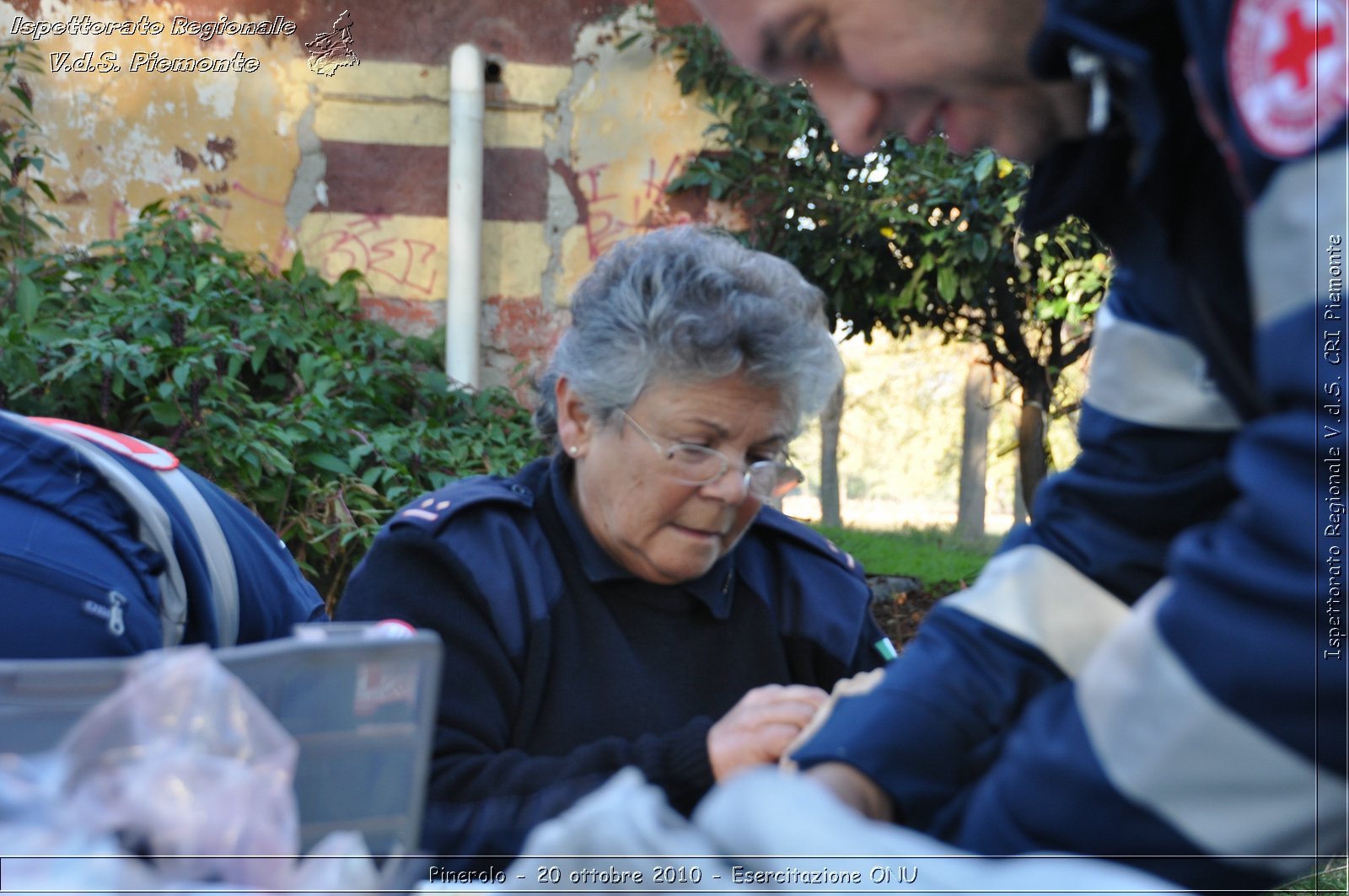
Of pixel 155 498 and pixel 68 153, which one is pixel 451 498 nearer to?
pixel 155 498

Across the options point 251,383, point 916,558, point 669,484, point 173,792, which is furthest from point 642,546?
point 916,558

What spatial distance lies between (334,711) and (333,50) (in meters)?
4.82

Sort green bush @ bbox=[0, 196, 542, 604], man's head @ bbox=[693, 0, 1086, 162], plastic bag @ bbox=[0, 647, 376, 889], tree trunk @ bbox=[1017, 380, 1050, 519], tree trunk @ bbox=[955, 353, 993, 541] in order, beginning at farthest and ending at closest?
tree trunk @ bbox=[955, 353, 993, 541]
tree trunk @ bbox=[1017, 380, 1050, 519]
green bush @ bbox=[0, 196, 542, 604]
man's head @ bbox=[693, 0, 1086, 162]
plastic bag @ bbox=[0, 647, 376, 889]

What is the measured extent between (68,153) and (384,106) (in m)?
1.30

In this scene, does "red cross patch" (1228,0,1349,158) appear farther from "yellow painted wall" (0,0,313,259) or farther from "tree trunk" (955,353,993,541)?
"tree trunk" (955,353,993,541)

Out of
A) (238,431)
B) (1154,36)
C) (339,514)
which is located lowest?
(339,514)

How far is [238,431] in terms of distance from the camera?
4.05 metres

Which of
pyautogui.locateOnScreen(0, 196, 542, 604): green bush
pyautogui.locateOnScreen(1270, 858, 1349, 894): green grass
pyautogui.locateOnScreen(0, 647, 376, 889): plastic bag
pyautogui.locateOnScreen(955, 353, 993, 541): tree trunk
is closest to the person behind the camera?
pyautogui.locateOnScreen(0, 647, 376, 889): plastic bag

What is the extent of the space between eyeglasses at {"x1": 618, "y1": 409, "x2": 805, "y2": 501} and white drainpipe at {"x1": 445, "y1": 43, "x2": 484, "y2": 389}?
120 inches

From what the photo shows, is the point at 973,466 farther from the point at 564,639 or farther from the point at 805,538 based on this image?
the point at 564,639

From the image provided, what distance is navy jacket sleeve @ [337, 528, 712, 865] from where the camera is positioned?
6.16ft

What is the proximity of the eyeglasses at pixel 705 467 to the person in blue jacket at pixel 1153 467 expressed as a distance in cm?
85

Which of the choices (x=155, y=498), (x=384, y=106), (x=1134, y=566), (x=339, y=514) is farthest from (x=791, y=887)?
(x=384, y=106)

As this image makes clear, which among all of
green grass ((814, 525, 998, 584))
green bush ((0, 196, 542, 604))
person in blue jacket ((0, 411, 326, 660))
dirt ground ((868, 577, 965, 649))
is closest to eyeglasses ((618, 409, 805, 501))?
person in blue jacket ((0, 411, 326, 660))
